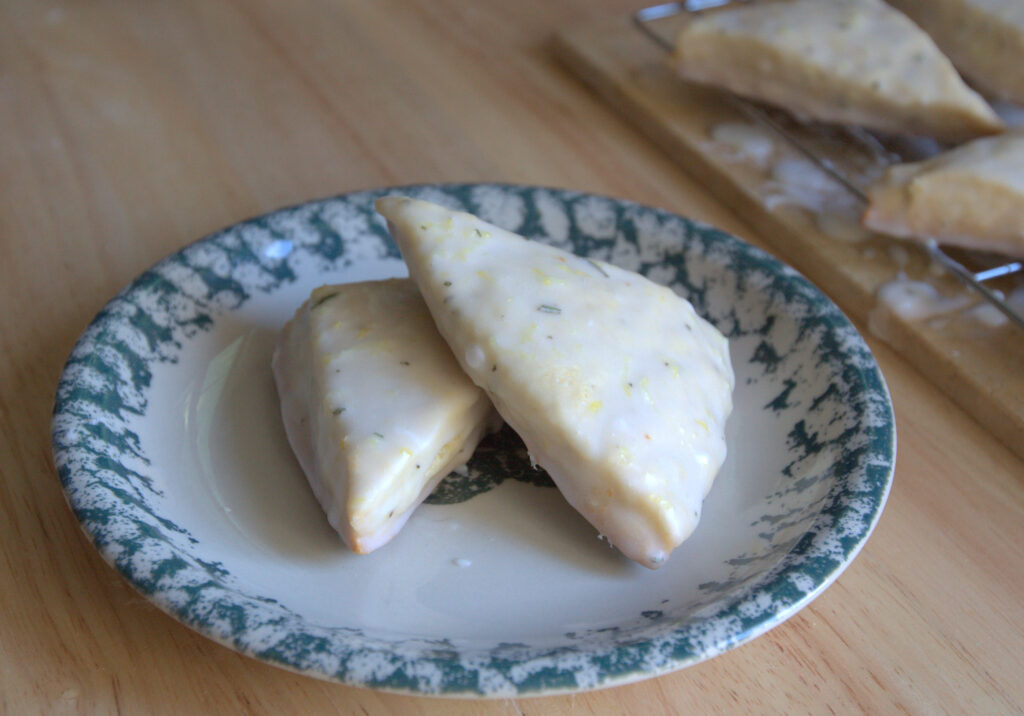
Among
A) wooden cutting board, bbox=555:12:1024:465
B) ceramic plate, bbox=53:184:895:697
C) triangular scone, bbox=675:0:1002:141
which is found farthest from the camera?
triangular scone, bbox=675:0:1002:141

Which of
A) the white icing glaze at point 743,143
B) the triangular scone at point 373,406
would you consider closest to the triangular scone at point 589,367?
the triangular scone at point 373,406

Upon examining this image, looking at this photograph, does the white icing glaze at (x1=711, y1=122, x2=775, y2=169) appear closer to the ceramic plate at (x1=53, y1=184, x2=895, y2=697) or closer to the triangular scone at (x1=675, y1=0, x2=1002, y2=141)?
the triangular scone at (x1=675, y1=0, x2=1002, y2=141)

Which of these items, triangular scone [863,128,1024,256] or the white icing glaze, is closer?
→ triangular scone [863,128,1024,256]

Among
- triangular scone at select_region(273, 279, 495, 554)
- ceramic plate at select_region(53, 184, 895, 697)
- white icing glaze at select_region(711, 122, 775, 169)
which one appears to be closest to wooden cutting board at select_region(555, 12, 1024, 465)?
white icing glaze at select_region(711, 122, 775, 169)

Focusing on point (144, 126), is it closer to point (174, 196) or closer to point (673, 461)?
point (174, 196)

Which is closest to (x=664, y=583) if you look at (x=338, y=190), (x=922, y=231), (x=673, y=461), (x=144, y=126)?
(x=673, y=461)

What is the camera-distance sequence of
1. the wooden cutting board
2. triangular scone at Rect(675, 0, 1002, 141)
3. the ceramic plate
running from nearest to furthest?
the ceramic plate
the wooden cutting board
triangular scone at Rect(675, 0, 1002, 141)
